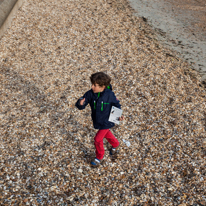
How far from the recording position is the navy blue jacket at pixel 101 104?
12.1 ft

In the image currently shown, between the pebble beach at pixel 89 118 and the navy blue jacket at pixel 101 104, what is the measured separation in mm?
1358

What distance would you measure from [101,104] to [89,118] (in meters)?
2.23

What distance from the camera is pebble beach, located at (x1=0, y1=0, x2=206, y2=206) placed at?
4145 millimetres

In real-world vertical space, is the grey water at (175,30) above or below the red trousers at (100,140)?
above

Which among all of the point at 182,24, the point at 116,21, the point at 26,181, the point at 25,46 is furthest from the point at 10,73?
the point at 182,24

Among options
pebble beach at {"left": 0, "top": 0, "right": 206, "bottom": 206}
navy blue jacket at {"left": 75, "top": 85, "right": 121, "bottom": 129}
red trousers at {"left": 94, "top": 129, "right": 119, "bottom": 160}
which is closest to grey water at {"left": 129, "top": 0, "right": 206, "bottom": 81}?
pebble beach at {"left": 0, "top": 0, "right": 206, "bottom": 206}

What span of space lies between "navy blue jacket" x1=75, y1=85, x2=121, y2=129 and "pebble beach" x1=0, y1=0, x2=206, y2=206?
4.46 ft

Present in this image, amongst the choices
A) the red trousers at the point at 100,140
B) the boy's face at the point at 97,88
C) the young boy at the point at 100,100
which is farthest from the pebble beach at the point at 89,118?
the boy's face at the point at 97,88

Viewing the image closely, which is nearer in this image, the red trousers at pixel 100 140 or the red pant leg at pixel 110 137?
the red trousers at pixel 100 140

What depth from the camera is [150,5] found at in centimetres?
1402

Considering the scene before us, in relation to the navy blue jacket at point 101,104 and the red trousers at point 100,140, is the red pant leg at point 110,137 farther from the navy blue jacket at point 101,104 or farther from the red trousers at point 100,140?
the navy blue jacket at point 101,104

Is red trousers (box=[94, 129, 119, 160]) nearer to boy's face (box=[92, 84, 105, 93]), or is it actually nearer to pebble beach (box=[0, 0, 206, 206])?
pebble beach (box=[0, 0, 206, 206])

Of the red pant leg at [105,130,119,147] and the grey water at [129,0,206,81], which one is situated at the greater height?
the grey water at [129,0,206,81]

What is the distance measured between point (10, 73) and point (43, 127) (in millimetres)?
3124
